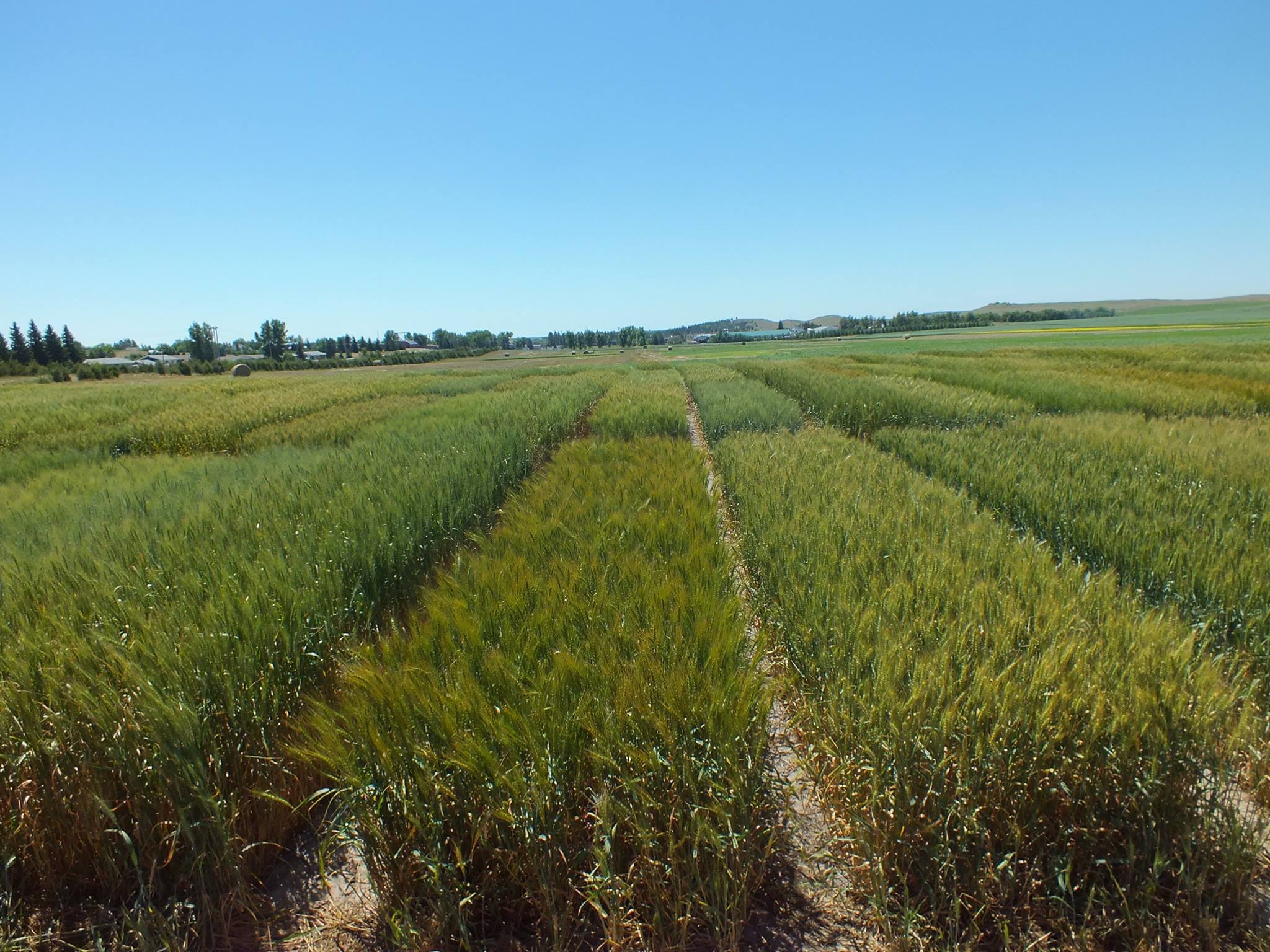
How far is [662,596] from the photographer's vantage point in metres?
2.50

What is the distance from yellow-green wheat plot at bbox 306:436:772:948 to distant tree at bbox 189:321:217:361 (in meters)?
102

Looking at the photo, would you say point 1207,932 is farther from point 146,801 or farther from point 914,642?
point 146,801

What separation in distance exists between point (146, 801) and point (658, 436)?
744 cm

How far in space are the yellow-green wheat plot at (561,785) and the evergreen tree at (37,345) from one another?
3453 inches

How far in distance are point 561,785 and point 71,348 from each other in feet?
303

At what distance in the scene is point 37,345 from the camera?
62.0m

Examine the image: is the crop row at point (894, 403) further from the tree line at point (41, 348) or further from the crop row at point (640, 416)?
the tree line at point (41, 348)

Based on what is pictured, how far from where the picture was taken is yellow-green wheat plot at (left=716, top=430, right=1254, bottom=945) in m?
1.49

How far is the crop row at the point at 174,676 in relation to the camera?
162 centimetres

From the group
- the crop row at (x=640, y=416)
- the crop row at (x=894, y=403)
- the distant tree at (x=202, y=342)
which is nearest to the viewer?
the crop row at (x=640, y=416)

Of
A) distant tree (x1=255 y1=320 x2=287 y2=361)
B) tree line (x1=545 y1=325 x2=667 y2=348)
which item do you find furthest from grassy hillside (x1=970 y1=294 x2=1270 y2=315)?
distant tree (x1=255 y1=320 x2=287 y2=361)

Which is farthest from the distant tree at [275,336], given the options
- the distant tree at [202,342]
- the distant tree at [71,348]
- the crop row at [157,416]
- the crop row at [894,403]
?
the crop row at [894,403]

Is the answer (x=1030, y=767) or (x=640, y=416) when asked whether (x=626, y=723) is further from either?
(x=640, y=416)

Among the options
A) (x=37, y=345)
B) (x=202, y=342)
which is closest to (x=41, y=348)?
(x=37, y=345)
